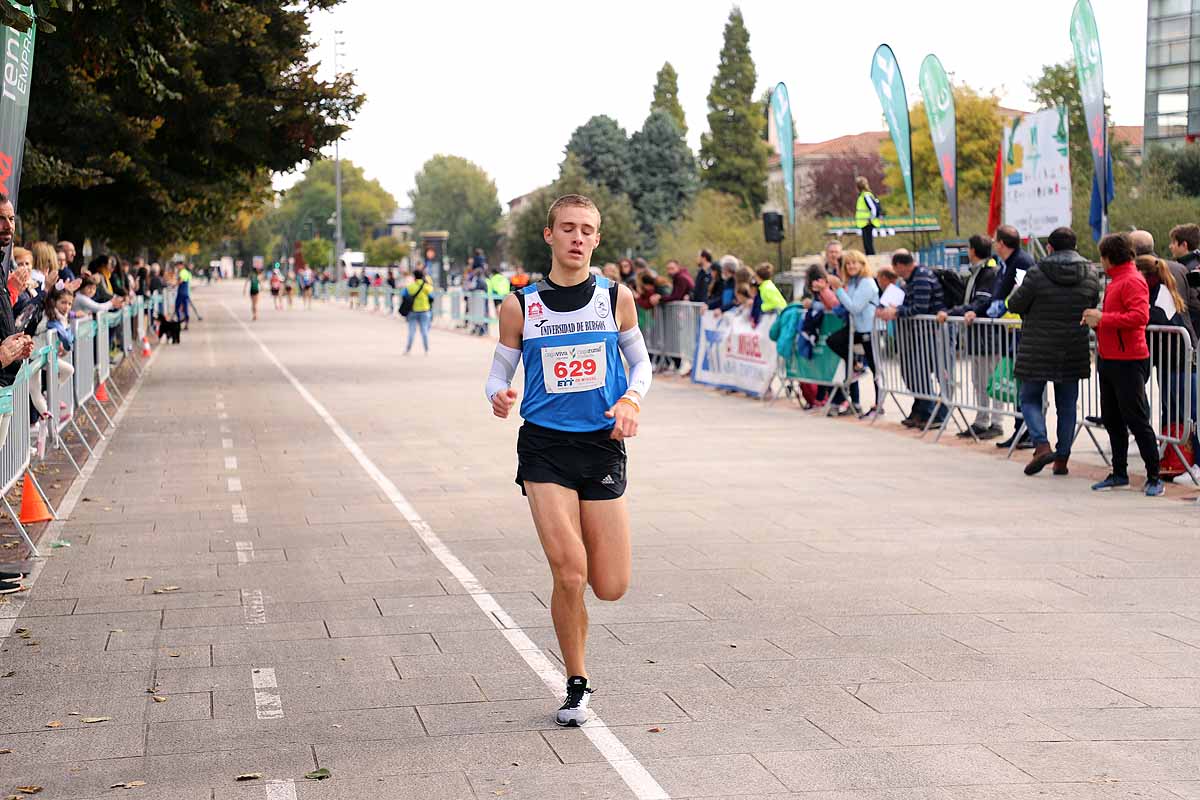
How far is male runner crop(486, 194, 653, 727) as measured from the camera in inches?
223

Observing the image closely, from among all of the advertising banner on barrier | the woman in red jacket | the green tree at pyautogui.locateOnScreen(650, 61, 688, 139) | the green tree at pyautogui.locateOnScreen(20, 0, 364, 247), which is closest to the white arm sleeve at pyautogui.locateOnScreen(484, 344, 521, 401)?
the woman in red jacket

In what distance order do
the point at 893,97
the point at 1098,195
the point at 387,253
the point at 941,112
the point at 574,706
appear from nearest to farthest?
the point at 574,706
the point at 1098,195
the point at 941,112
the point at 893,97
the point at 387,253

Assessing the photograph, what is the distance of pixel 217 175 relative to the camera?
29.0 m

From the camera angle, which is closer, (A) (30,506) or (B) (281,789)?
(B) (281,789)

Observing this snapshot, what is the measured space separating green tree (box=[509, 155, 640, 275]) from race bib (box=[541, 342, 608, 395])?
80.4 meters

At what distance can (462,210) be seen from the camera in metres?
156

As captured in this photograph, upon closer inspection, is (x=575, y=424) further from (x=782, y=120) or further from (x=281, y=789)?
(x=782, y=120)

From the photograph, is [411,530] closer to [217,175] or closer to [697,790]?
[697,790]

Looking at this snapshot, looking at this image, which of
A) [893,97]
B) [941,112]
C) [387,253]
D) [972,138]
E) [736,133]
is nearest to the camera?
[941,112]

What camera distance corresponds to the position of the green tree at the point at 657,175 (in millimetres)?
94938

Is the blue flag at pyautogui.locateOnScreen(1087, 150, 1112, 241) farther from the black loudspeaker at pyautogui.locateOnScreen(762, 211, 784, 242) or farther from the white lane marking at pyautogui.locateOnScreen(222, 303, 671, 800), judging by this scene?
the white lane marking at pyautogui.locateOnScreen(222, 303, 671, 800)

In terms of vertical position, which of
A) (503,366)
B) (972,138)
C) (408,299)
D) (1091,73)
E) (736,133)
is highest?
(736,133)

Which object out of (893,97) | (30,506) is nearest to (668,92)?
(893,97)

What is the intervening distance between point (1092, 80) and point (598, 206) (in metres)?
64.9
